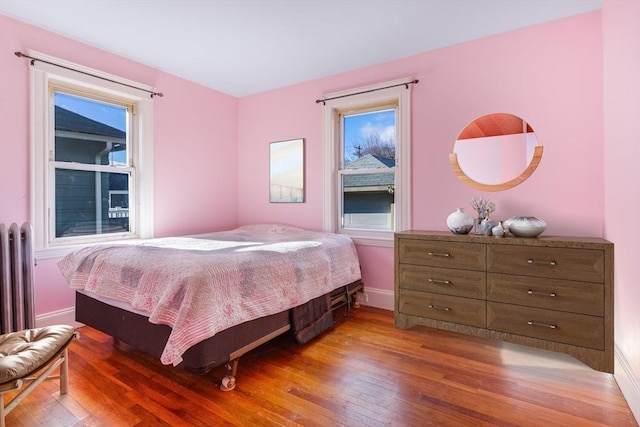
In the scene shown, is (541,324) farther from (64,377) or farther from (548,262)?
(64,377)

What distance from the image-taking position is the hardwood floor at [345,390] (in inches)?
61.7

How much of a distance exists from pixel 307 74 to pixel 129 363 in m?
3.01

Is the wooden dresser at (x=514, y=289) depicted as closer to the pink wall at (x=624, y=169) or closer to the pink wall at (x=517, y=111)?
the pink wall at (x=624, y=169)

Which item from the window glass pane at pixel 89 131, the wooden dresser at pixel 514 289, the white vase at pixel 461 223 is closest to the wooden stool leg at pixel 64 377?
the window glass pane at pixel 89 131

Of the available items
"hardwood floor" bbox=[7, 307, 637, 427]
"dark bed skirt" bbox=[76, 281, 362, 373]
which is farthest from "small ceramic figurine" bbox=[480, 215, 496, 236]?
"dark bed skirt" bbox=[76, 281, 362, 373]

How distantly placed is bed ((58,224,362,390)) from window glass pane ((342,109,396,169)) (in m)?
1.12

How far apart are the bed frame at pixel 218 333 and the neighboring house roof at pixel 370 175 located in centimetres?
130

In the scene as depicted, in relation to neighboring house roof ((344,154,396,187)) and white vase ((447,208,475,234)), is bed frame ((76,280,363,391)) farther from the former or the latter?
neighboring house roof ((344,154,396,187))

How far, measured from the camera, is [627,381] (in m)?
1.72

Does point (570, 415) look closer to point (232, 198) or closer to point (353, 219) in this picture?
point (353, 219)

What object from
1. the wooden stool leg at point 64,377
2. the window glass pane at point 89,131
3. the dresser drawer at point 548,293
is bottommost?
the wooden stool leg at point 64,377

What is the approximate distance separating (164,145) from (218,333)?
235 cm

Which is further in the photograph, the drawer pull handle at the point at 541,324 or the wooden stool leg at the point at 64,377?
the drawer pull handle at the point at 541,324

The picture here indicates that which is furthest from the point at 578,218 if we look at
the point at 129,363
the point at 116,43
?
the point at 116,43
